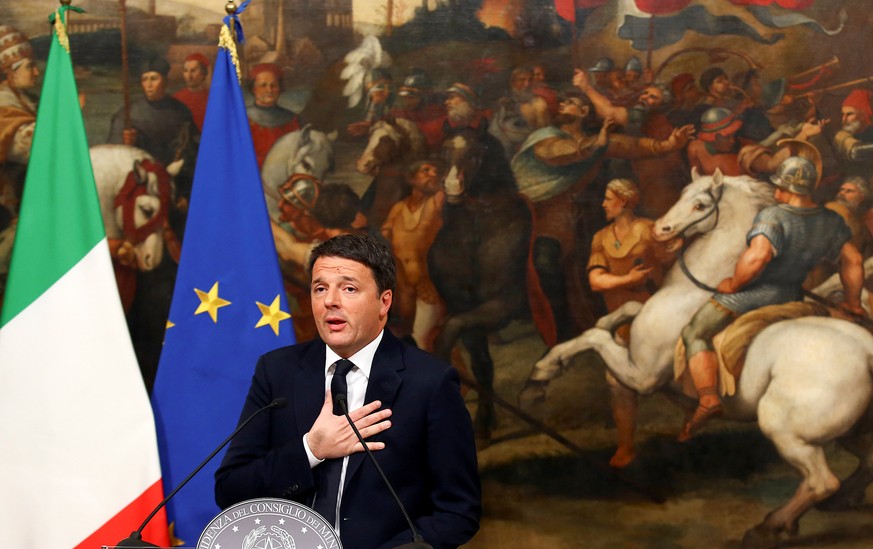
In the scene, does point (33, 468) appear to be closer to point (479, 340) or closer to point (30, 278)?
point (30, 278)

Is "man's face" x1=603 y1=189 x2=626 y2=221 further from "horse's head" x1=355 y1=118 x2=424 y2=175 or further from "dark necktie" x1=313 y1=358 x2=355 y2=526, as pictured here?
"dark necktie" x1=313 y1=358 x2=355 y2=526

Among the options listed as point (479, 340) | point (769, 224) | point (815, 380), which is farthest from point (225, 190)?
point (815, 380)

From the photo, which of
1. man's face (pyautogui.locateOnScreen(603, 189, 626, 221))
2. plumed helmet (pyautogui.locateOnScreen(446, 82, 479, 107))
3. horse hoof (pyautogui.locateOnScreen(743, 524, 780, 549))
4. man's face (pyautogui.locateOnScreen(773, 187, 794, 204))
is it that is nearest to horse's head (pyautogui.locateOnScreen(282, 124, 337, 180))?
plumed helmet (pyautogui.locateOnScreen(446, 82, 479, 107))

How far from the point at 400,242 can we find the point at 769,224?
1.88 meters

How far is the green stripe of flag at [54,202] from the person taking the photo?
3.78m

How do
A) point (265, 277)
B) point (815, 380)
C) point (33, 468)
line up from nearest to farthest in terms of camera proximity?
point (33, 468) < point (265, 277) < point (815, 380)

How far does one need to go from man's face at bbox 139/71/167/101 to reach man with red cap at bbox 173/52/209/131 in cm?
7

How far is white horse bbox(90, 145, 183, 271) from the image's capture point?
4746 mm

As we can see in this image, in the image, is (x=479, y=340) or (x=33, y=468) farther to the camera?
(x=479, y=340)

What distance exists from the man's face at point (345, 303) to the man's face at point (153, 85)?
7.99ft

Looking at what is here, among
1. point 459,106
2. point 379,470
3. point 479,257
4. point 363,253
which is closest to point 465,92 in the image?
point 459,106

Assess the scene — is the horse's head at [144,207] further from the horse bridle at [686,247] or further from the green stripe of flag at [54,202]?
the horse bridle at [686,247]

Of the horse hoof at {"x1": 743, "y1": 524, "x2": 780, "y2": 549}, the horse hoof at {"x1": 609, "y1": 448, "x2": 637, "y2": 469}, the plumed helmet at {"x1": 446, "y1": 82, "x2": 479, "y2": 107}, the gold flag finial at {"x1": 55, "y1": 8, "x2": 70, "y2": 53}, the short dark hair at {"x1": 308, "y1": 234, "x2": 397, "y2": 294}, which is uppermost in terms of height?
the gold flag finial at {"x1": 55, "y1": 8, "x2": 70, "y2": 53}

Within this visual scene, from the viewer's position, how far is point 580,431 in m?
4.79
